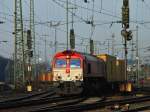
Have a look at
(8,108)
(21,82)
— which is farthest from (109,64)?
(8,108)

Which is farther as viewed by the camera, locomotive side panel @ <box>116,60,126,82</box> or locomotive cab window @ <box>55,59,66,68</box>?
locomotive side panel @ <box>116,60,126,82</box>

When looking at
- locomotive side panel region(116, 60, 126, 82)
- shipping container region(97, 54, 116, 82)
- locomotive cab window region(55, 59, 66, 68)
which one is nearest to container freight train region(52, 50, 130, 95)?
locomotive cab window region(55, 59, 66, 68)

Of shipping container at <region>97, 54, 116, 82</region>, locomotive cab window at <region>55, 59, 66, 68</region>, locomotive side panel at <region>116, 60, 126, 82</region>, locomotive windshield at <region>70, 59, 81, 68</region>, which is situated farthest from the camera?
locomotive side panel at <region>116, 60, 126, 82</region>

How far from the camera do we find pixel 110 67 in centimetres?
4253

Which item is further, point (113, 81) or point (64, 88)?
point (113, 81)

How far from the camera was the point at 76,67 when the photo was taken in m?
35.4

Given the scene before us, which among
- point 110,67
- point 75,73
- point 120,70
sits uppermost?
point 110,67

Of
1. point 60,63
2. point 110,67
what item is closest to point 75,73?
point 60,63

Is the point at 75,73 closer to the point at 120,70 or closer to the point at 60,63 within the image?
the point at 60,63

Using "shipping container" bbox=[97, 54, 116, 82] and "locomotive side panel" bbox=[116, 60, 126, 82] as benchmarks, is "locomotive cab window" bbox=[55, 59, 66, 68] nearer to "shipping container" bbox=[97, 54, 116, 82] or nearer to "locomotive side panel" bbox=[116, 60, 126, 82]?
"shipping container" bbox=[97, 54, 116, 82]

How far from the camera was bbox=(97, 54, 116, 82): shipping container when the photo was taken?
1632 inches

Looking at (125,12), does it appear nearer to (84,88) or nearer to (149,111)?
(84,88)

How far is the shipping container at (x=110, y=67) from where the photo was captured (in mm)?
41450

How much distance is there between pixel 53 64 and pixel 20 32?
58.6 ft
